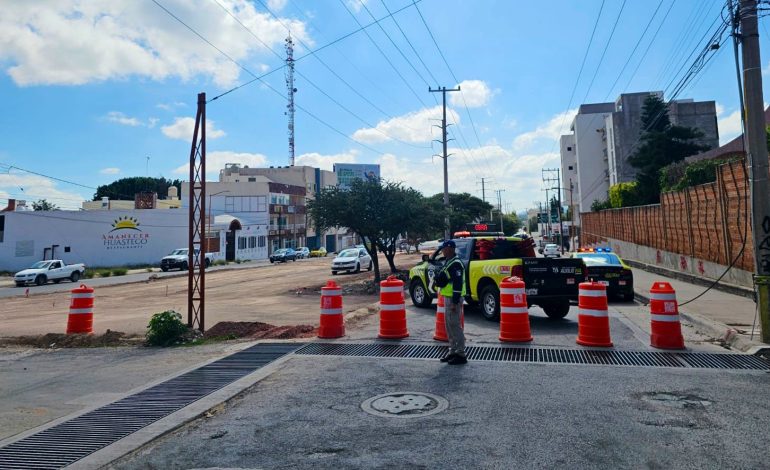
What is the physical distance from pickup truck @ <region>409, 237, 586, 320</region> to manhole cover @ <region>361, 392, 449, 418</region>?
4.86m

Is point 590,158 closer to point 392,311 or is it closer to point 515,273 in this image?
point 515,273

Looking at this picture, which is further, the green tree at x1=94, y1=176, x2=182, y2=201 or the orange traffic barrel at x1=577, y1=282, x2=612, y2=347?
the green tree at x1=94, y1=176, x2=182, y2=201

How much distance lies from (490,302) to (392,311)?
3.14 m

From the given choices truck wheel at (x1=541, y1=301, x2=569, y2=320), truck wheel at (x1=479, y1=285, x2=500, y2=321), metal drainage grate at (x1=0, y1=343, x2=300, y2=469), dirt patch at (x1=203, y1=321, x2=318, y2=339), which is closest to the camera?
metal drainage grate at (x1=0, y1=343, x2=300, y2=469)

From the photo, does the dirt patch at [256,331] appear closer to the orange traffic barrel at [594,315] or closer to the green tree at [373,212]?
the orange traffic barrel at [594,315]

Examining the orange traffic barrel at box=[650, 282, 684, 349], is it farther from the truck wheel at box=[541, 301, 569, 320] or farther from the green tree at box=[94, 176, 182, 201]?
the green tree at box=[94, 176, 182, 201]

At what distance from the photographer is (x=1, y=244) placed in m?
53.1

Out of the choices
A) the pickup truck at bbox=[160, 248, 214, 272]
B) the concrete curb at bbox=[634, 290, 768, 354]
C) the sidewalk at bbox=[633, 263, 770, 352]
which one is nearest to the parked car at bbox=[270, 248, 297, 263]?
the pickup truck at bbox=[160, 248, 214, 272]

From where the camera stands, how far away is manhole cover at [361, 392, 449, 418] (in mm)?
5025

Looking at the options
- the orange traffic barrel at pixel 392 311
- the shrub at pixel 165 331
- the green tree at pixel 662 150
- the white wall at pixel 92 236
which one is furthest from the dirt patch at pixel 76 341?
the white wall at pixel 92 236

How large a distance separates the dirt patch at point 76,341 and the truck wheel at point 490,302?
23.9ft

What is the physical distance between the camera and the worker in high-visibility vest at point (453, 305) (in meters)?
7.11

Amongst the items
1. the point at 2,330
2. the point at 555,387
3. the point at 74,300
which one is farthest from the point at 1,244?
the point at 555,387

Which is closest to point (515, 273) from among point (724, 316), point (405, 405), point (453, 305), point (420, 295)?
point (420, 295)
